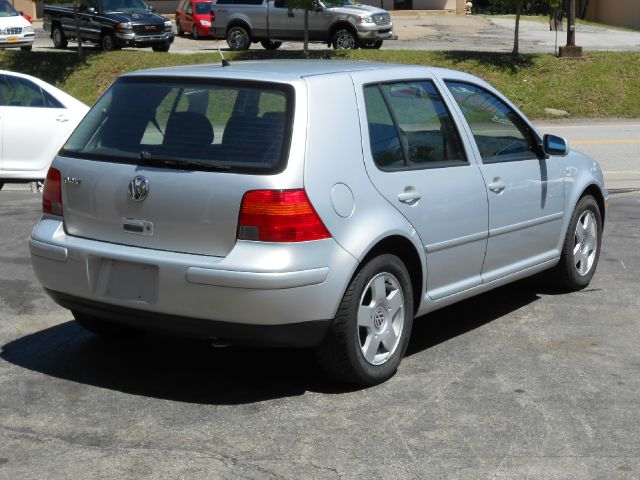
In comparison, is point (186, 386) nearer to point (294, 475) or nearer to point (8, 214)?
point (294, 475)

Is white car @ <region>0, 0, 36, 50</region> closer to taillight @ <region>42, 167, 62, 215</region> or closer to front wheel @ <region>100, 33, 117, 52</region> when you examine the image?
front wheel @ <region>100, 33, 117, 52</region>

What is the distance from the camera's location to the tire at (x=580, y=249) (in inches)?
310

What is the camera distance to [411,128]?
629 centimetres

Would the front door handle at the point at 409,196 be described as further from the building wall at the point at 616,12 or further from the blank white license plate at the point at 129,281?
the building wall at the point at 616,12

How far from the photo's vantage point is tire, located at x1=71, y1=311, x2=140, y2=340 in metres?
6.62

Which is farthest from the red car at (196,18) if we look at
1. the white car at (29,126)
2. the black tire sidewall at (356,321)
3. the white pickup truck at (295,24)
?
the black tire sidewall at (356,321)

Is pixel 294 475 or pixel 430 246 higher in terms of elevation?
pixel 430 246

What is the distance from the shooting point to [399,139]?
20.2 feet

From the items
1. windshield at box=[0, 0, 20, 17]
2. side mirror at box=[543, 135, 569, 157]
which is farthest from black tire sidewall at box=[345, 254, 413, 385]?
windshield at box=[0, 0, 20, 17]

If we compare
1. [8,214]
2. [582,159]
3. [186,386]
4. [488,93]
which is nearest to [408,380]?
[186,386]

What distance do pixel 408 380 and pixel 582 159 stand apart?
277cm

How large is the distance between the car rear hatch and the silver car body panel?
0.01 metres

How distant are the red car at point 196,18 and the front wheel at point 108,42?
852cm

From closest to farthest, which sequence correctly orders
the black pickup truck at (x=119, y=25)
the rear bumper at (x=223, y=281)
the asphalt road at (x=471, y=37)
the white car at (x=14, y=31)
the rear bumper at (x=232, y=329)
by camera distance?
the rear bumper at (x=223, y=281), the rear bumper at (x=232, y=329), the white car at (x=14, y=31), the black pickup truck at (x=119, y=25), the asphalt road at (x=471, y=37)
